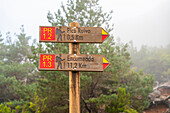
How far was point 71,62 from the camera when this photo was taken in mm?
3311

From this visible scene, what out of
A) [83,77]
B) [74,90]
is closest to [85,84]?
[83,77]

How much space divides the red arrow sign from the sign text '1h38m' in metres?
0.36

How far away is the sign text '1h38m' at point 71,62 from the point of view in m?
3.21

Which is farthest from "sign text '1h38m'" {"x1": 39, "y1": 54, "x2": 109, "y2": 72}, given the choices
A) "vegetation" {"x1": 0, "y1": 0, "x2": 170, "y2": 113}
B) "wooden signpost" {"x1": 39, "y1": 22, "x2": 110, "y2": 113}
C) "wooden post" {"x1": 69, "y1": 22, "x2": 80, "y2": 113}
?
"vegetation" {"x1": 0, "y1": 0, "x2": 170, "y2": 113}

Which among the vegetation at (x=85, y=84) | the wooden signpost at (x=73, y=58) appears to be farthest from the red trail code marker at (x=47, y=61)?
the vegetation at (x=85, y=84)

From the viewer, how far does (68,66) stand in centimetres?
328

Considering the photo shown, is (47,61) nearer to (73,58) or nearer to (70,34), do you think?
(73,58)

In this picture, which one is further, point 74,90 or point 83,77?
point 83,77

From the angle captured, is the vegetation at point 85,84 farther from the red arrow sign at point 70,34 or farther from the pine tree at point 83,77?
the red arrow sign at point 70,34

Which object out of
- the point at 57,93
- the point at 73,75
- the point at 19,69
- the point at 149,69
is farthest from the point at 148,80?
the point at 149,69

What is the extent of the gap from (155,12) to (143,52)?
90.0 m

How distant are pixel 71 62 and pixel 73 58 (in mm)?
99

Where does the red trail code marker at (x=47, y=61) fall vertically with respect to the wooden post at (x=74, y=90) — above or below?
above

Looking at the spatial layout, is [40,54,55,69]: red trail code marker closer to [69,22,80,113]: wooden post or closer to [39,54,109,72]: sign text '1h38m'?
[39,54,109,72]: sign text '1h38m'
